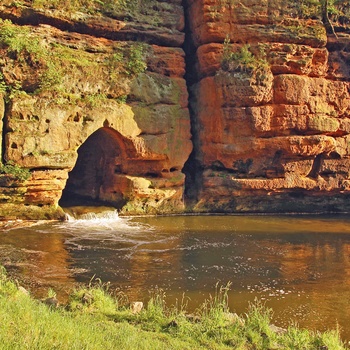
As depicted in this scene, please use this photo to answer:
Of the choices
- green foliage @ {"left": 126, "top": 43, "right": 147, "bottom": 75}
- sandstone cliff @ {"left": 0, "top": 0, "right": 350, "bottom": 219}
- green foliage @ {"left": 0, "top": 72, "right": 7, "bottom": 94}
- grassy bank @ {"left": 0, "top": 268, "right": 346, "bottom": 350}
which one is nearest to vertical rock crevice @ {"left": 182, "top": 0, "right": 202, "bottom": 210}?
sandstone cliff @ {"left": 0, "top": 0, "right": 350, "bottom": 219}

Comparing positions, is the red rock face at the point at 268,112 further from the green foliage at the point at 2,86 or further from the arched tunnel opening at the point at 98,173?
the green foliage at the point at 2,86

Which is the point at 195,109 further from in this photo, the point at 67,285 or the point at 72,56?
the point at 67,285

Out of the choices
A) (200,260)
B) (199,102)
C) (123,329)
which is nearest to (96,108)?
(199,102)

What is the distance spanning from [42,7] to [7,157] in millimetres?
6989

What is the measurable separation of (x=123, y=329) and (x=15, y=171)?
12174mm

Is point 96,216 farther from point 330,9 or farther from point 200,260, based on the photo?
point 330,9

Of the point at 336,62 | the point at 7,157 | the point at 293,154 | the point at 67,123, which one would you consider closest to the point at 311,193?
the point at 293,154

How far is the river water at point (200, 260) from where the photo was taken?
Answer: 9.69 metres

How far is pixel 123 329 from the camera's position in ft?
21.0

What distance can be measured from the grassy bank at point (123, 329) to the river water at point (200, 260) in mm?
1162

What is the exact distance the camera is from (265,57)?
69.0 feet

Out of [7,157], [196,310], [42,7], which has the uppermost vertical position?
[42,7]

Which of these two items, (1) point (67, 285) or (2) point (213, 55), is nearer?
(1) point (67, 285)

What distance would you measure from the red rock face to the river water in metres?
2.61
